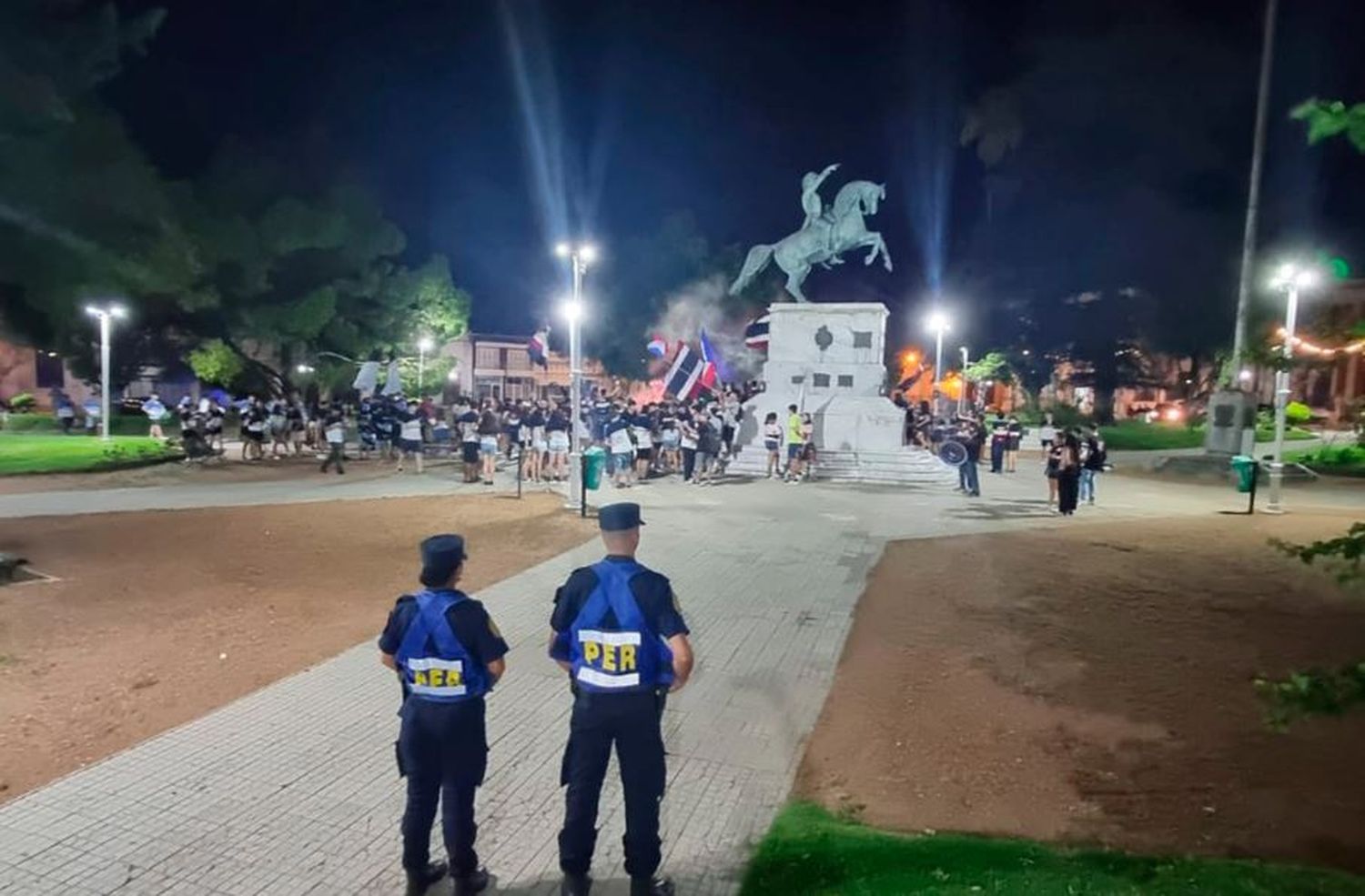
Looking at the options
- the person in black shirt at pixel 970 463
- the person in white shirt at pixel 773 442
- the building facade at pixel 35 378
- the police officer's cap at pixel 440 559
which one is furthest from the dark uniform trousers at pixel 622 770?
the building facade at pixel 35 378

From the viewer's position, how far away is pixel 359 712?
6203 millimetres

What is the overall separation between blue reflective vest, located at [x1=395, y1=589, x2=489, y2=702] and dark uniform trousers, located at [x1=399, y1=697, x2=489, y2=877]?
0.05 m

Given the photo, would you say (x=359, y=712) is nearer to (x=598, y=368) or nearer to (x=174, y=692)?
(x=174, y=692)

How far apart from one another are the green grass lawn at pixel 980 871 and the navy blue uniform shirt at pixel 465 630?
5.50 ft

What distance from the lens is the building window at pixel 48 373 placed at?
178 ft

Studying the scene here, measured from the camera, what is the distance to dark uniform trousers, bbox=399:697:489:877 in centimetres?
387

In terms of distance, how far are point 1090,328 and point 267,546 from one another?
51796mm

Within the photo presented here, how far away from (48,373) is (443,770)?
214 ft

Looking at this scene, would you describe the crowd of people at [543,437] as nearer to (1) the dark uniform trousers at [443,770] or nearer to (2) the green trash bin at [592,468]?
(2) the green trash bin at [592,468]

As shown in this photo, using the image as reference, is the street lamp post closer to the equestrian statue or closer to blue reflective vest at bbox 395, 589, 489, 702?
the equestrian statue

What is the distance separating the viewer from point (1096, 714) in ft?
21.6

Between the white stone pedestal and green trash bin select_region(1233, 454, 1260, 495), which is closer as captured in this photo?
green trash bin select_region(1233, 454, 1260, 495)

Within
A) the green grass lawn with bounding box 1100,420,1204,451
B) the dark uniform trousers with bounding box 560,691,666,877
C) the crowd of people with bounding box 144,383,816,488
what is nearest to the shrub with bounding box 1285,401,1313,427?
the green grass lawn with bounding box 1100,420,1204,451

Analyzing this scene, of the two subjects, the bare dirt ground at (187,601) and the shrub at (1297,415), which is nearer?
the bare dirt ground at (187,601)
